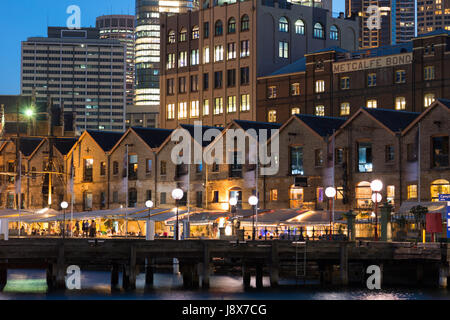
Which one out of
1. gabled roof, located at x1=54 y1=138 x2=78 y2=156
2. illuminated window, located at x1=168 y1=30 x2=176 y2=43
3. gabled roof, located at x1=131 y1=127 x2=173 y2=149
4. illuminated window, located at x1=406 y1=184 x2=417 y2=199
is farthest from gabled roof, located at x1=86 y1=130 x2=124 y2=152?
illuminated window, located at x1=406 y1=184 x2=417 y2=199

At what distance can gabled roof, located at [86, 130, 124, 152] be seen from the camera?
11588 cm

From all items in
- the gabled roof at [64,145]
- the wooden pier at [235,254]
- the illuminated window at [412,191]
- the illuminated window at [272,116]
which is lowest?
the wooden pier at [235,254]

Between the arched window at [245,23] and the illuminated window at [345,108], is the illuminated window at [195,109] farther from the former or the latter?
the illuminated window at [345,108]

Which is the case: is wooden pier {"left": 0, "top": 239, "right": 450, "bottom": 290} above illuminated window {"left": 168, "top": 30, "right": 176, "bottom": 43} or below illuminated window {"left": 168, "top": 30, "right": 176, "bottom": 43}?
below

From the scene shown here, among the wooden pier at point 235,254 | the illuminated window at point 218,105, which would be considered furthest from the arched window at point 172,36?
the wooden pier at point 235,254

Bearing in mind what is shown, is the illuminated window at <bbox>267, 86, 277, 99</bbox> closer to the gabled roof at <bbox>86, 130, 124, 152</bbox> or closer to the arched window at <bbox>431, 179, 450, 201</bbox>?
the gabled roof at <bbox>86, 130, 124, 152</bbox>

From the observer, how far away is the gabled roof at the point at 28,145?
427ft

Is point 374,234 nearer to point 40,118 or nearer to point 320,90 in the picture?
point 320,90

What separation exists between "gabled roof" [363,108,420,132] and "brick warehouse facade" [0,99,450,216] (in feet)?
0.40

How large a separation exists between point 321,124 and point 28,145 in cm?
5350

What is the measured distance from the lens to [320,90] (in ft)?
403

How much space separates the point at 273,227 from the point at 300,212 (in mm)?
2855

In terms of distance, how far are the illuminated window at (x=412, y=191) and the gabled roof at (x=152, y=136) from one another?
35387 mm

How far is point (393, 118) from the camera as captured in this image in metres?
89.9
